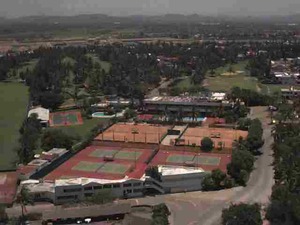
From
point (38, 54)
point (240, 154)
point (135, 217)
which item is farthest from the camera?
point (38, 54)

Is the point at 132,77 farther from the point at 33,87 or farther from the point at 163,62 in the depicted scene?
the point at 163,62

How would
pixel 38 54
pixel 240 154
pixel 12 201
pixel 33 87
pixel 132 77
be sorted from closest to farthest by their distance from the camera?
pixel 12 201, pixel 240 154, pixel 33 87, pixel 132 77, pixel 38 54

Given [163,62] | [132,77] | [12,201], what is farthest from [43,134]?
[163,62]

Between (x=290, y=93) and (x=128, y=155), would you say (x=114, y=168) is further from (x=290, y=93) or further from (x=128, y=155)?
(x=290, y=93)

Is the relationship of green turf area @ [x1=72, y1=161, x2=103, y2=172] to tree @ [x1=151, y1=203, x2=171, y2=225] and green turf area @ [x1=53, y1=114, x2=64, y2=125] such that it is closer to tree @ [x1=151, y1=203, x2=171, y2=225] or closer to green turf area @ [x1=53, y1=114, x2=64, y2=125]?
tree @ [x1=151, y1=203, x2=171, y2=225]

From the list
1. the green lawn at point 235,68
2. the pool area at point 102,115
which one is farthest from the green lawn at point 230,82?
the pool area at point 102,115

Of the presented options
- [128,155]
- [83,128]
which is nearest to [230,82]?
[83,128]
